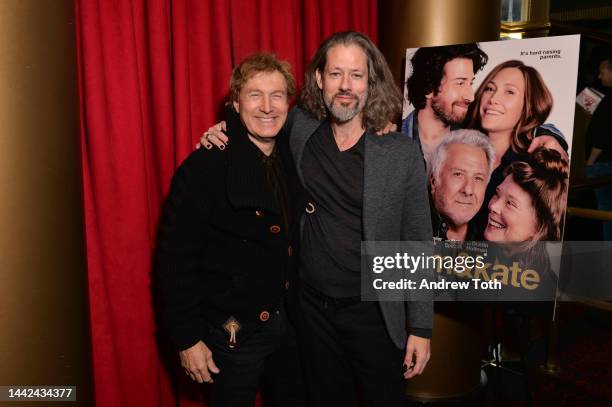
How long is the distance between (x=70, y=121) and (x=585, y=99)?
8.51 ft

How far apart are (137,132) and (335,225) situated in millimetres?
797

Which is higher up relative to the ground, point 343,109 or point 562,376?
point 343,109

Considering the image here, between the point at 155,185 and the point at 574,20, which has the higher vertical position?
the point at 574,20

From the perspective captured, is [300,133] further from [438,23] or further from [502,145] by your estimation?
[438,23]

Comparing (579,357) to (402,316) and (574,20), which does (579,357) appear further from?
(574,20)

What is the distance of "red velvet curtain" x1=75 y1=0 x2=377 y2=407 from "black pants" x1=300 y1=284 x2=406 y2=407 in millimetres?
613

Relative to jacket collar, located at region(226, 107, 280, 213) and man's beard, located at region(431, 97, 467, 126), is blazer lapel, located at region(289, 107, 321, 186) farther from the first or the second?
man's beard, located at region(431, 97, 467, 126)

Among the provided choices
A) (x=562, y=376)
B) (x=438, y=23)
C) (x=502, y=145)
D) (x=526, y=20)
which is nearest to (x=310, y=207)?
(x=502, y=145)

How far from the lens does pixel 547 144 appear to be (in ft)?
5.92

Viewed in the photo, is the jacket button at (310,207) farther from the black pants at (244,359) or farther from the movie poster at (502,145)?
the movie poster at (502,145)

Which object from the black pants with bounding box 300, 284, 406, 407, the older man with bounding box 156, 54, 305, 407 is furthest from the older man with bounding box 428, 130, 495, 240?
the older man with bounding box 156, 54, 305, 407

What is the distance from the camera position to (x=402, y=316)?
1647 millimetres

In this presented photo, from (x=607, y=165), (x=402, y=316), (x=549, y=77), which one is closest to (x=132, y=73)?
(x=402, y=316)

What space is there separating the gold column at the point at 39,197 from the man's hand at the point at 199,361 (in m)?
0.32
